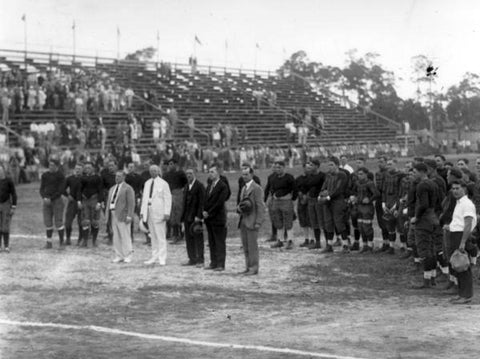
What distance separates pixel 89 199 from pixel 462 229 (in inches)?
330

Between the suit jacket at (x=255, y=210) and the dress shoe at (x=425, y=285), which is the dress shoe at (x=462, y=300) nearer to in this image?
the dress shoe at (x=425, y=285)

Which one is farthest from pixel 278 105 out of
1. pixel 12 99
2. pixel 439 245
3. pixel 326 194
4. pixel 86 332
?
pixel 86 332

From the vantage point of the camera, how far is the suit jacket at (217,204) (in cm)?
1364

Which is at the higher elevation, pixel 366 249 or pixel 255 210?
pixel 255 210

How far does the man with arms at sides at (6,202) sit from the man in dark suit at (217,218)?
13.8 feet

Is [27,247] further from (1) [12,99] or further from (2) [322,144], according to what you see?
(2) [322,144]

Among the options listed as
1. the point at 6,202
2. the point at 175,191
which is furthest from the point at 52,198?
the point at 175,191

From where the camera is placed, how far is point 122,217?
14.7m

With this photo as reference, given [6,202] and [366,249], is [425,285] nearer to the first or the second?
[366,249]

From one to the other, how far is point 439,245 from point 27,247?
8.52 m

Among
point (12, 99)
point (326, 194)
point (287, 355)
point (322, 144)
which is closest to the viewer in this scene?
point (287, 355)

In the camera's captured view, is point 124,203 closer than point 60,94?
Yes

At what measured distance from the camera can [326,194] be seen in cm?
1574

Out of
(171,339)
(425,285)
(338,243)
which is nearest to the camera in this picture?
(171,339)
